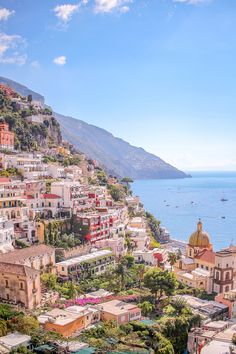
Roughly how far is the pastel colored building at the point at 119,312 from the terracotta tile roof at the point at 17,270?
186 inches

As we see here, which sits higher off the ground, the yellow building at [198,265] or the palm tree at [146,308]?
the yellow building at [198,265]

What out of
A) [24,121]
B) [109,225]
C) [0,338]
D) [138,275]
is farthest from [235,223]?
[0,338]

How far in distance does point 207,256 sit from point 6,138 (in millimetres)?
34838

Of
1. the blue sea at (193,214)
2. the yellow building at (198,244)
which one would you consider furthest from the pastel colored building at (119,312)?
the blue sea at (193,214)

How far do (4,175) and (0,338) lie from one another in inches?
1195

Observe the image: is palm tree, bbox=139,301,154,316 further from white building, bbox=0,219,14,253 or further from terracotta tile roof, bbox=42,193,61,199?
terracotta tile roof, bbox=42,193,61,199

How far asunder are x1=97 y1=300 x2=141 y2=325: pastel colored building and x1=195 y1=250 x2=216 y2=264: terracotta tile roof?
37.7ft

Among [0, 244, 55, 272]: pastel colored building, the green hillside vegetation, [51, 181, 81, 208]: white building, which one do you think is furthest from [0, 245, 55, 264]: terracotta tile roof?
the green hillside vegetation

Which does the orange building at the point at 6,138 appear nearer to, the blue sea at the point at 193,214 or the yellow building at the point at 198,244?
the yellow building at the point at 198,244

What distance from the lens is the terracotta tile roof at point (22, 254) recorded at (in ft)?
98.3

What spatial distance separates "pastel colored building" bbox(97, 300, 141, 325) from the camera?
26.2m

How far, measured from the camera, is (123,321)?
1037 inches

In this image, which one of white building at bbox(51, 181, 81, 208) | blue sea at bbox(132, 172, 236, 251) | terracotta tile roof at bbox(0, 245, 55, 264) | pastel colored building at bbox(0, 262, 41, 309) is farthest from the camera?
blue sea at bbox(132, 172, 236, 251)

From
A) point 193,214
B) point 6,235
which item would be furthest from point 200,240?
point 193,214
